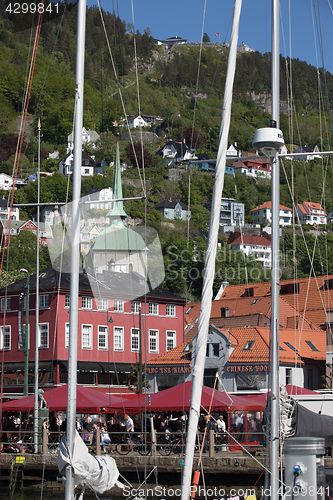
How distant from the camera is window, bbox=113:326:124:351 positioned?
49219 millimetres

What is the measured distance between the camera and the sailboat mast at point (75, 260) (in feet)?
30.8

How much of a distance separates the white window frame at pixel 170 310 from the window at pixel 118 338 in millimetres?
5140

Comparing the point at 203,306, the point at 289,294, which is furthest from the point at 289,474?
the point at 289,294

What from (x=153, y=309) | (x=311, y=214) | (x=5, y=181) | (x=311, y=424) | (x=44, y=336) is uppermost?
(x=5, y=181)

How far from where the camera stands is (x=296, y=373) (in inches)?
1612

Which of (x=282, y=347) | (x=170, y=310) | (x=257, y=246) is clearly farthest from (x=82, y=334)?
(x=257, y=246)

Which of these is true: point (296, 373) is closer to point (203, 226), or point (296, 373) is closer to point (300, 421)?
point (300, 421)

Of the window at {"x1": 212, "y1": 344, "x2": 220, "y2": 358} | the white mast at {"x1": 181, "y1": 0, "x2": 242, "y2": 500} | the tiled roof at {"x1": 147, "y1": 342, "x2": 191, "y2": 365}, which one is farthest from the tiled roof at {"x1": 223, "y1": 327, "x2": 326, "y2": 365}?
the white mast at {"x1": 181, "y1": 0, "x2": 242, "y2": 500}

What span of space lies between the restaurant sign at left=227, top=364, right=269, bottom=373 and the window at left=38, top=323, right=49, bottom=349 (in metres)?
13.1

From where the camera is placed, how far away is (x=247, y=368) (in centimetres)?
3978

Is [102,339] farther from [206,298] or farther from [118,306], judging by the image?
[206,298]

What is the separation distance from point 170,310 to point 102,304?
7127mm

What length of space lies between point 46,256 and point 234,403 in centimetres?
10156

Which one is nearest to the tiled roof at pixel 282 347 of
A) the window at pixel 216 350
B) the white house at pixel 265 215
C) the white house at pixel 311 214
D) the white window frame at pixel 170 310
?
the window at pixel 216 350
